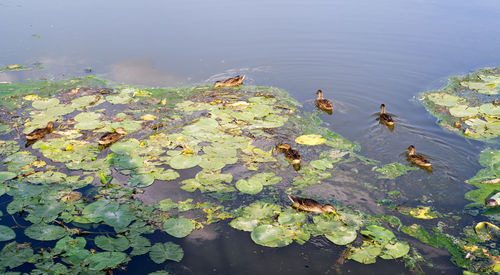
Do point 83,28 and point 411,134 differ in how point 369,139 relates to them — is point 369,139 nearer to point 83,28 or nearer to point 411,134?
point 411,134

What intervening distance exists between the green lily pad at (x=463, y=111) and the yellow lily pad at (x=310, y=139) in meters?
3.42

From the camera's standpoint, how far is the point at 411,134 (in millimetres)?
7641

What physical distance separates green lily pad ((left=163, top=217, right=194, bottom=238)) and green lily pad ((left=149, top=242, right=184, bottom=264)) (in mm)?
179

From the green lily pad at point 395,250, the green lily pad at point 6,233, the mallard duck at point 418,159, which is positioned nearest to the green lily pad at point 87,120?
the green lily pad at point 6,233

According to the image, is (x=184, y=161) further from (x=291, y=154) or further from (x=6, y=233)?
(x=6, y=233)

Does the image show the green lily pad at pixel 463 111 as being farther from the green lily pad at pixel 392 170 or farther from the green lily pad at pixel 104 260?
the green lily pad at pixel 104 260

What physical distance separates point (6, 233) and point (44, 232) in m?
0.50

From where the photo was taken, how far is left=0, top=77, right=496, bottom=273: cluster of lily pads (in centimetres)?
470

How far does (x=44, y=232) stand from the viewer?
4.77 m

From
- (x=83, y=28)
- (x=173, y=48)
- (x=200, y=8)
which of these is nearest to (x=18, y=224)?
(x=173, y=48)

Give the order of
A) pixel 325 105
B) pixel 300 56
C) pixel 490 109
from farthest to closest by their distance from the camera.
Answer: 1. pixel 300 56
2. pixel 325 105
3. pixel 490 109

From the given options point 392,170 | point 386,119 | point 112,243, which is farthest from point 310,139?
point 112,243

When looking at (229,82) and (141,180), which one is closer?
(141,180)

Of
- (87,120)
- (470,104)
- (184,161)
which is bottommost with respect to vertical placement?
(184,161)
